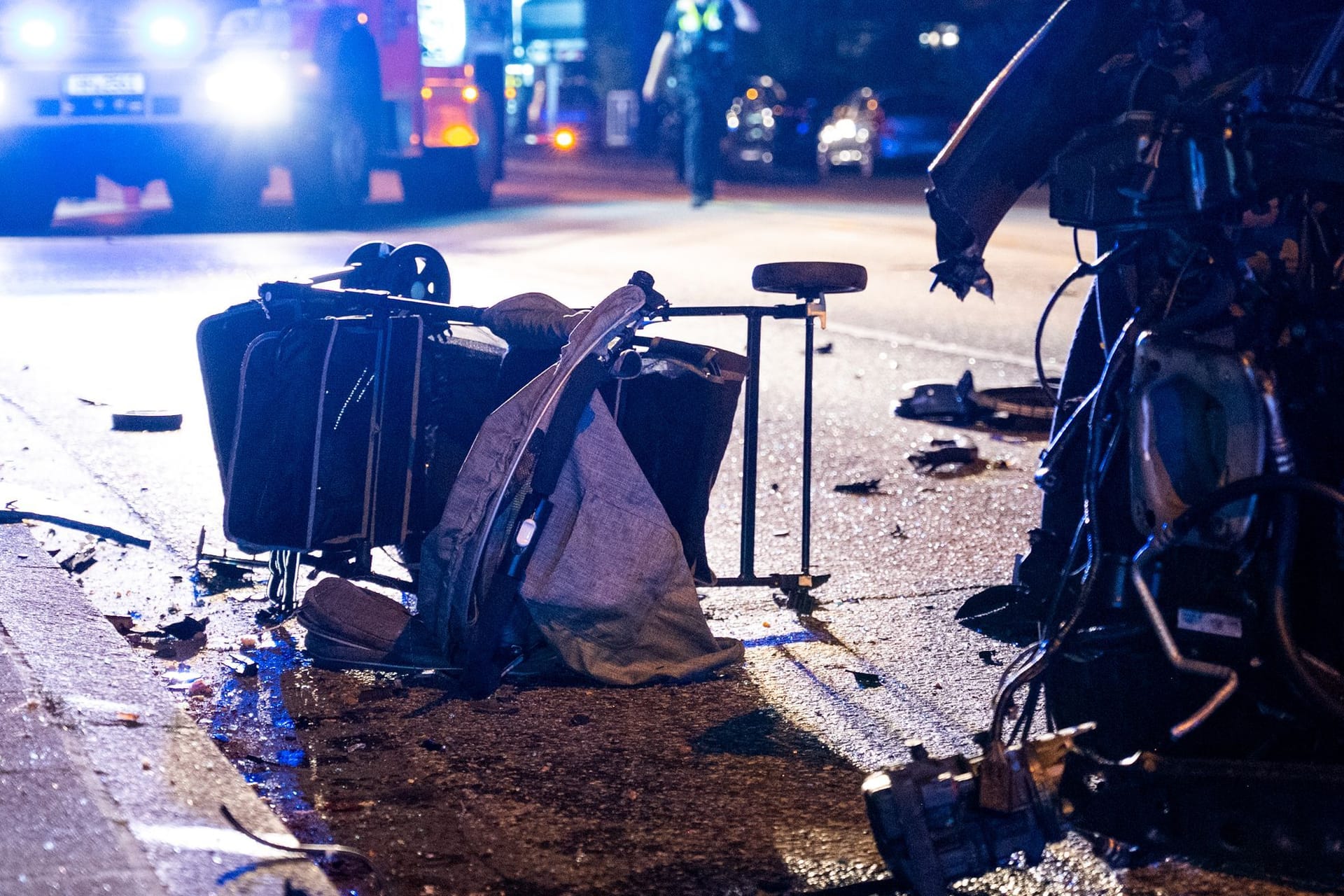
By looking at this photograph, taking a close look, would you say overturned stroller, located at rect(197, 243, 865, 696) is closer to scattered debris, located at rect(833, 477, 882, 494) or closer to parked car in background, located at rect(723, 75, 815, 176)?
scattered debris, located at rect(833, 477, 882, 494)

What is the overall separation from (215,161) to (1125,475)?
14.3 metres

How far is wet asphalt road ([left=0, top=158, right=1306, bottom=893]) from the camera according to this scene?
10.2 feet

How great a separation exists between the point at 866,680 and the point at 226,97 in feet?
40.7

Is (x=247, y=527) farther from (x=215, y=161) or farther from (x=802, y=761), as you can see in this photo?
(x=215, y=161)

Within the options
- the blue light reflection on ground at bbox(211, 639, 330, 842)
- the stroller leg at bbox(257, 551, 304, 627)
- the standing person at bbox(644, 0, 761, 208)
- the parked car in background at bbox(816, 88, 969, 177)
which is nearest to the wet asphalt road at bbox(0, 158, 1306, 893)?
the blue light reflection on ground at bbox(211, 639, 330, 842)

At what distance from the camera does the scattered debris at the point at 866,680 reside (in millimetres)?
4059

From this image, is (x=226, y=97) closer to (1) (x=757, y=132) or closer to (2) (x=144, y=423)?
(2) (x=144, y=423)

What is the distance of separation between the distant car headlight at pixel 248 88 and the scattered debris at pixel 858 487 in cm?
1029

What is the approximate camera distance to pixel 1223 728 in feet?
9.34

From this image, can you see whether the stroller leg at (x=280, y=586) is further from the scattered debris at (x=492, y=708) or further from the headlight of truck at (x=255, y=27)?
the headlight of truck at (x=255, y=27)

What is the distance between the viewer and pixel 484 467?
3771mm

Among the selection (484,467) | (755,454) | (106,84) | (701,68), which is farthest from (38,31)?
(484,467)

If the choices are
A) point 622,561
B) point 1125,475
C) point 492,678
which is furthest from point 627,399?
point 1125,475

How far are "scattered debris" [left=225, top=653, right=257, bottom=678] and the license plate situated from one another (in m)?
11.9
